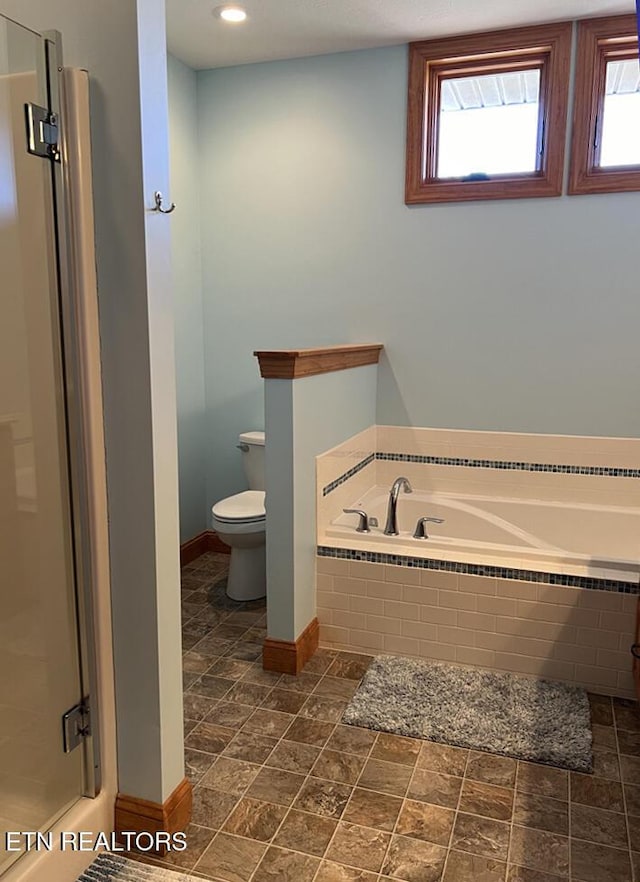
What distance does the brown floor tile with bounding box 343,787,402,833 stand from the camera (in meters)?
1.91

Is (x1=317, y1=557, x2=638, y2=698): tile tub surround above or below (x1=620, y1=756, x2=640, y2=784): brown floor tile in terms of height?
above

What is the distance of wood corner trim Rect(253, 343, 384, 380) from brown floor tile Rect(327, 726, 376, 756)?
1.25m

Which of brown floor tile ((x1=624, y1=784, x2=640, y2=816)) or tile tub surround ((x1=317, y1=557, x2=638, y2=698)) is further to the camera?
tile tub surround ((x1=317, y1=557, x2=638, y2=698))

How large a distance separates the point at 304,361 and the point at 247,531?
1.00 meters

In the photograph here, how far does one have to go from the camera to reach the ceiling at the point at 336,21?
2928mm

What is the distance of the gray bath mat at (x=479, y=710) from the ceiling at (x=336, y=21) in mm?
2776

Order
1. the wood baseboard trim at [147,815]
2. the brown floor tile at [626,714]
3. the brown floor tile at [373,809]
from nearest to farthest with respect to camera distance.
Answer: the wood baseboard trim at [147,815] → the brown floor tile at [373,809] → the brown floor tile at [626,714]

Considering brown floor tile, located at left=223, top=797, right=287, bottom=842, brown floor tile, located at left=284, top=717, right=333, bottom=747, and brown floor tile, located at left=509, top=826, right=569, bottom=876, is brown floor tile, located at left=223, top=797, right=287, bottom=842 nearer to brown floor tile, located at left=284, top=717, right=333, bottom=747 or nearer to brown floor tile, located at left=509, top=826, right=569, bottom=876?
brown floor tile, located at left=284, top=717, right=333, bottom=747

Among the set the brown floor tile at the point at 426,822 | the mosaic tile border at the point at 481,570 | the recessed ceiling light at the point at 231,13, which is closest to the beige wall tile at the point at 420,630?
the mosaic tile border at the point at 481,570

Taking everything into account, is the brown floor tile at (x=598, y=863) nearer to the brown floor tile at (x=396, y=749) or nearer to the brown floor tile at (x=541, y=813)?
the brown floor tile at (x=541, y=813)

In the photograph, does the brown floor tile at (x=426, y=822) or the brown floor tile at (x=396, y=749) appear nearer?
the brown floor tile at (x=426, y=822)

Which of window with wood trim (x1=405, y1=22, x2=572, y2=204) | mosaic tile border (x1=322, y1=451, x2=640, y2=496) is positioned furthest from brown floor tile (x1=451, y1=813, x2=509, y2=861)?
window with wood trim (x1=405, y1=22, x2=572, y2=204)

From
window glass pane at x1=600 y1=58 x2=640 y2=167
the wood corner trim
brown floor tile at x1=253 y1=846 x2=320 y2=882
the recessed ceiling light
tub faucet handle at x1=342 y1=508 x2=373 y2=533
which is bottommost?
brown floor tile at x1=253 y1=846 x2=320 y2=882

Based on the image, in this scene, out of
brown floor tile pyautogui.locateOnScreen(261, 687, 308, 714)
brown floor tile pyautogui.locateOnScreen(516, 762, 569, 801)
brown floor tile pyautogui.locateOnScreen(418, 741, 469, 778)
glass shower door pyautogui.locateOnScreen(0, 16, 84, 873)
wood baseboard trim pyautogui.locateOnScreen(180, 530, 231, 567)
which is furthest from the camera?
wood baseboard trim pyautogui.locateOnScreen(180, 530, 231, 567)
